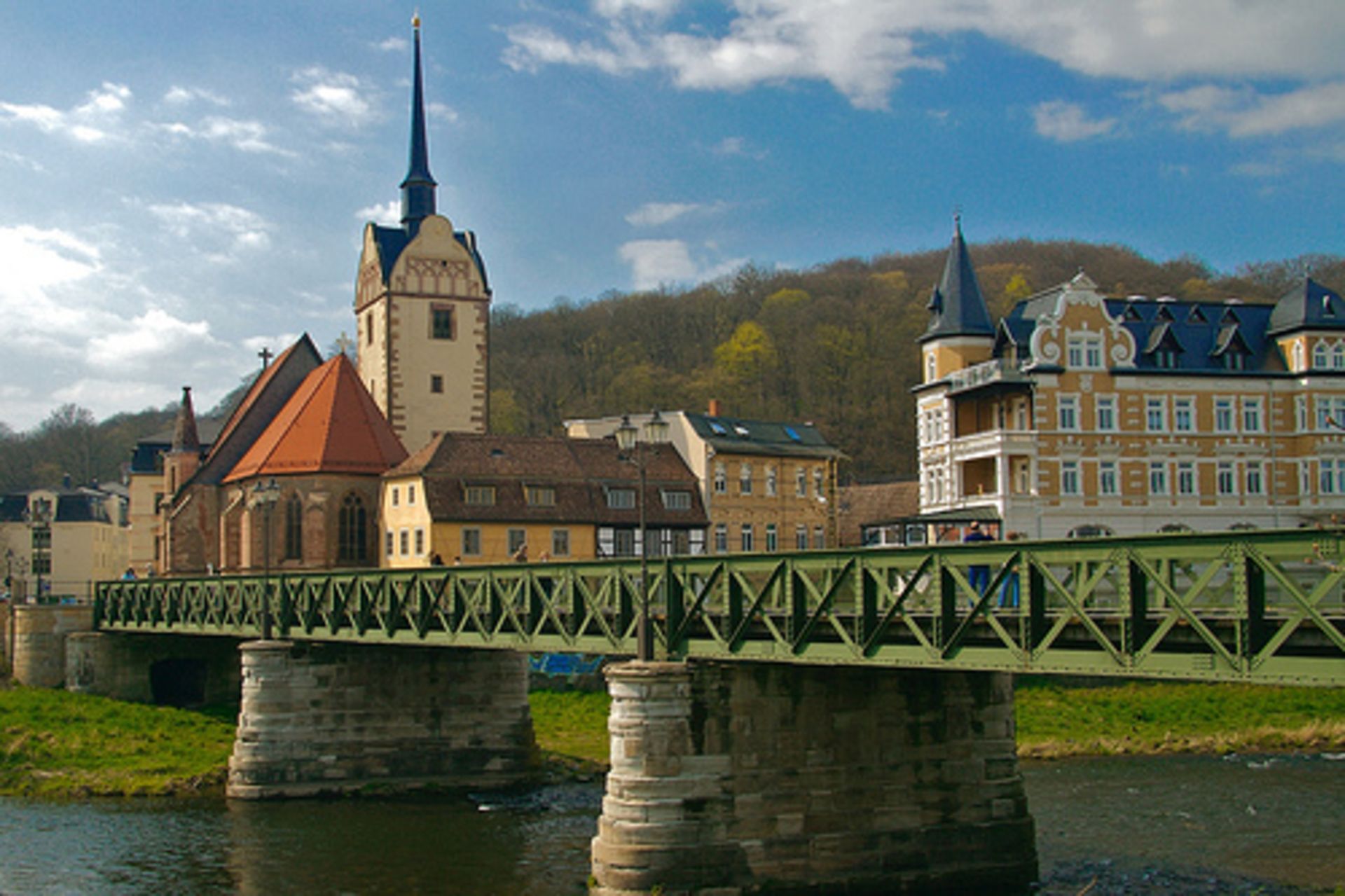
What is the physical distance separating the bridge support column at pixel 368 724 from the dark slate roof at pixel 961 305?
31.6m

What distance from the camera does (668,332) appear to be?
117062mm

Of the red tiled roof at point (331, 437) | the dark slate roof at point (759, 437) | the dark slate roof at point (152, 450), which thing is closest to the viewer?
the red tiled roof at point (331, 437)

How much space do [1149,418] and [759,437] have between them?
18694 mm

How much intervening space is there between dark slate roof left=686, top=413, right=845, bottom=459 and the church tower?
12220 millimetres

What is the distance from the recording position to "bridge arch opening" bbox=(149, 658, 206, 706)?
170 ft

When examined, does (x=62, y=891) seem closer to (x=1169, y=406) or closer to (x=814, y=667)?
(x=814, y=667)

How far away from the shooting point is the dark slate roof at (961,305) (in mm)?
62031

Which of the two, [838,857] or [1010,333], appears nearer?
[838,857]

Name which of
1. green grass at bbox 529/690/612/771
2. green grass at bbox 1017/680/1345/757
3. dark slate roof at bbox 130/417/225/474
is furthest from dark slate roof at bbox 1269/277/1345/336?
dark slate roof at bbox 130/417/225/474

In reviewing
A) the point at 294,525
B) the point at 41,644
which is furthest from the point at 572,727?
the point at 294,525

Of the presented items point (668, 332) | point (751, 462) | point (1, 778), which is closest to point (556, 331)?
point (668, 332)

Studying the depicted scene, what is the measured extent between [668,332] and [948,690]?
3756 inches

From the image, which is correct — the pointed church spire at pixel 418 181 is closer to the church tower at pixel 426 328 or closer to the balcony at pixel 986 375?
the church tower at pixel 426 328

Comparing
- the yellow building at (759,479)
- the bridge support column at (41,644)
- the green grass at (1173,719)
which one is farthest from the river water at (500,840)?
the yellow building at (759,479)
